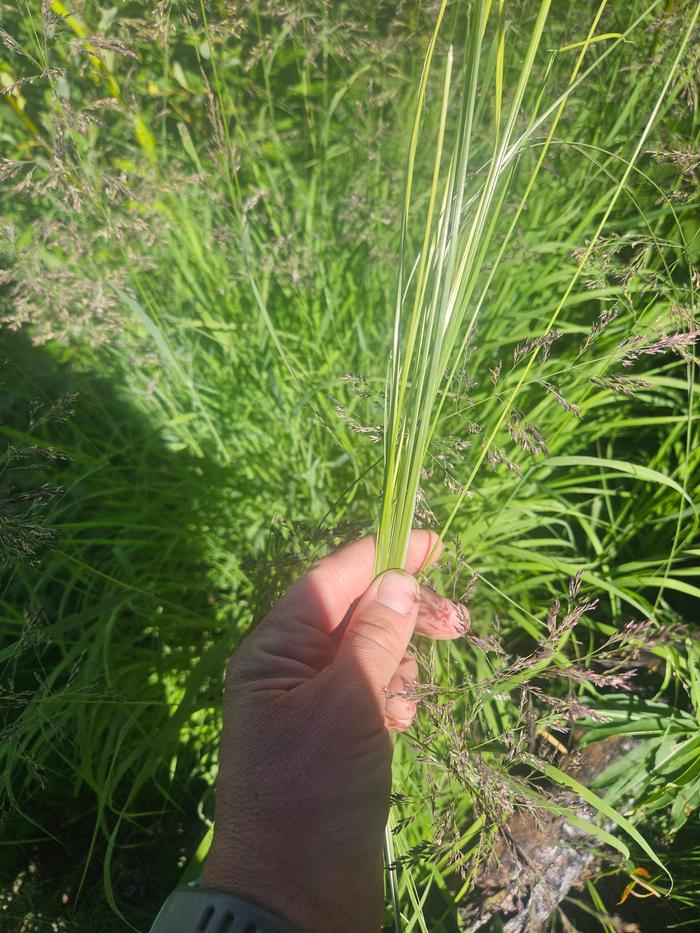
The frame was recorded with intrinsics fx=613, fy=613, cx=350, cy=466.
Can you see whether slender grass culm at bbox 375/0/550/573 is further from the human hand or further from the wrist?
the wrist

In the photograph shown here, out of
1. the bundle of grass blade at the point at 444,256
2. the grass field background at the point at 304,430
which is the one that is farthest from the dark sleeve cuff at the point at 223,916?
the bundle of grass blade at the point at 444,256

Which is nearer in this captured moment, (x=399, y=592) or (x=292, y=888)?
(x=292, y=888)

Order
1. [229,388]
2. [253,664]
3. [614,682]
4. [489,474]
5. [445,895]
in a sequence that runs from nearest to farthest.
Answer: [614,682]
[253,664]
[445,895]
[489,474]
[229,388]

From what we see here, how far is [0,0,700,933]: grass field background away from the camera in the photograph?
1401 millimetres

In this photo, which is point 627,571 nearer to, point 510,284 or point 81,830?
point 510,284

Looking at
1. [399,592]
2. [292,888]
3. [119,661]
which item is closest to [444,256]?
[399,592]

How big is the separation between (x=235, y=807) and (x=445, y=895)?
0.62m

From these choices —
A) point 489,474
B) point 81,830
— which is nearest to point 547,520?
point 489,474

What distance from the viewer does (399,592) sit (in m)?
1.20

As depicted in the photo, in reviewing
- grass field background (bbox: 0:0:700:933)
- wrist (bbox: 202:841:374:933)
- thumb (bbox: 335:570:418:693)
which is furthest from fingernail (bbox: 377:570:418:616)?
wrist (bbox: 202:841:374:933)

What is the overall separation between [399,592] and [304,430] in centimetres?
76

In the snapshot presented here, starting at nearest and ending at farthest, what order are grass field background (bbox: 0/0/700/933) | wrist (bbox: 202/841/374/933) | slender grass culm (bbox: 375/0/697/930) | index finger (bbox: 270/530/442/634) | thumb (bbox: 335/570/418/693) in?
slender grass culm (bbox: 375/0/697/930)
wrist (bbox: 202/841/374/933)
thumb (bbox: 335/570/418/693)
index finger (bbox: 270/530/442/634)
grass field background (bbox: 0/0/700/933)

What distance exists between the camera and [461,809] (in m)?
1.46

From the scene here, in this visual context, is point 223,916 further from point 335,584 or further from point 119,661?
point 119,661
